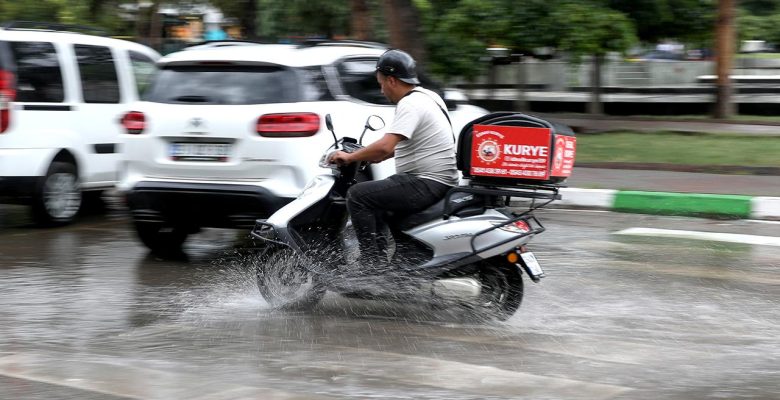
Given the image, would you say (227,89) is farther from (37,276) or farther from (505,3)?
(505,3)

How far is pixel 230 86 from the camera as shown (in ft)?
26.3

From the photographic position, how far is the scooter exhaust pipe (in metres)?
6.39

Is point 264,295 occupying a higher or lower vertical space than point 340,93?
lower

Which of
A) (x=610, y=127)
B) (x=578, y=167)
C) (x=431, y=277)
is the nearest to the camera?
(x=431, y=277)

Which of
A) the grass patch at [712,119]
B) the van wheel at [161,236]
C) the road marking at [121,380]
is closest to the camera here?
the road marking at [121,380]

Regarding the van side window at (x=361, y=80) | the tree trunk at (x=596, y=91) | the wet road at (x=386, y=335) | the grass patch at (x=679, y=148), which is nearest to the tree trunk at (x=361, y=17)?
the grass patch at (x=679, y=148)

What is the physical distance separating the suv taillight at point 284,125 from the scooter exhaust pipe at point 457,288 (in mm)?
1802

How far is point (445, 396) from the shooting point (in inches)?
186

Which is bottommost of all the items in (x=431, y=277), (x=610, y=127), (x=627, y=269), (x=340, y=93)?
(x=610, y=127)

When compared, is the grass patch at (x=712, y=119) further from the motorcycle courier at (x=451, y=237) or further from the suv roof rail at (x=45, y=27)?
the motorcycle courier at (x=451, y=237)

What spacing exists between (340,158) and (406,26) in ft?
30.7

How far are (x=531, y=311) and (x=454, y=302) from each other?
1.60ft

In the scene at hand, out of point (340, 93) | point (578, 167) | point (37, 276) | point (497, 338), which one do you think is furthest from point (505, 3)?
point (497, 338)

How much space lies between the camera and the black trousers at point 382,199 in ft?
20.9
